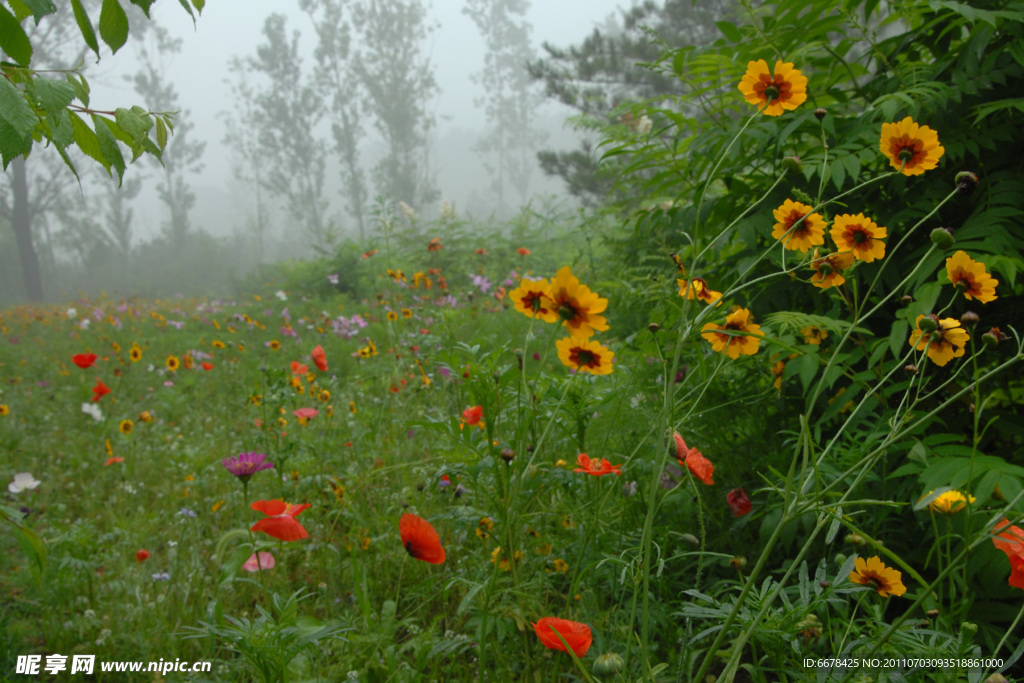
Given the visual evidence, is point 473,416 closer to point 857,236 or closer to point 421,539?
point 421,539

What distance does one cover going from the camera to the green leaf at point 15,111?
25.1 inches

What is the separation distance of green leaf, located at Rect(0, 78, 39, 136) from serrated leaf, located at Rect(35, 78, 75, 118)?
26 mm

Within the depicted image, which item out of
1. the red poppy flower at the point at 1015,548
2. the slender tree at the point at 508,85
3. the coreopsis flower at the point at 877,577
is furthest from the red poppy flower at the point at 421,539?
the slender tree at the point at 508,85

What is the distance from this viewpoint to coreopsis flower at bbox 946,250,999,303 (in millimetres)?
782

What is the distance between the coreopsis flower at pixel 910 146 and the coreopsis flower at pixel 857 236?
98 mm

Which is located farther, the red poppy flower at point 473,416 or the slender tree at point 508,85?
the slender tree at point 508,85

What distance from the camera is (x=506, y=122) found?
34219 mm

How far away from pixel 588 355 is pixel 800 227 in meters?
0.43

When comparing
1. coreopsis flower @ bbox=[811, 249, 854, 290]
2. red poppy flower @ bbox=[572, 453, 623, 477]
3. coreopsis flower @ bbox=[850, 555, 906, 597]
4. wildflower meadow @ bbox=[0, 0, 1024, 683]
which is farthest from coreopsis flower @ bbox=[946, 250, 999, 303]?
red poppy flower @ bbox=[572, 453, 623, 477]

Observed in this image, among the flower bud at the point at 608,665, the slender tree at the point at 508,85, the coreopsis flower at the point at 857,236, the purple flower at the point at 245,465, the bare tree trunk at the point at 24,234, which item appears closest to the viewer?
the flower bud at the point at 608,665

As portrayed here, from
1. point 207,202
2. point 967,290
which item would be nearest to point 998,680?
point 967,290

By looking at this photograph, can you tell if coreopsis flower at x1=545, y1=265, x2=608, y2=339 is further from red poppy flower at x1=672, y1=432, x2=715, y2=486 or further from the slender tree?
the slender tree

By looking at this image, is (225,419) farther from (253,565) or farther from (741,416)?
Answer: (741,416)

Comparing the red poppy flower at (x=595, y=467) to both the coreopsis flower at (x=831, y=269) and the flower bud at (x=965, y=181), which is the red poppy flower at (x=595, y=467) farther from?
the flower bud at (x=965, y=181)
